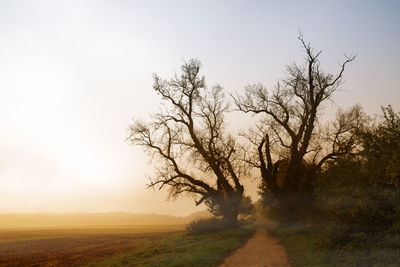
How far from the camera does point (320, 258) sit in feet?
39.2

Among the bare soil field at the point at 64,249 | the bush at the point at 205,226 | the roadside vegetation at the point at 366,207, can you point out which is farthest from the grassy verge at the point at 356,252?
the bush at the point at 205,226

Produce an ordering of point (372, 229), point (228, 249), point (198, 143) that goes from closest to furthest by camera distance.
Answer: point (372, 229), point (228, 249), point (198, 143)

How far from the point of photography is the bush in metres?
29.5

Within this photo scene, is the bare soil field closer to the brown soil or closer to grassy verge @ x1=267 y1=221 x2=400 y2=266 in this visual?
the brown soil

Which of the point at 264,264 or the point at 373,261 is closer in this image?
the point at 373,261

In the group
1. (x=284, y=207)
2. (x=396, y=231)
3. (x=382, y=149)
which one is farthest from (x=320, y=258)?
(x=284, y=207)

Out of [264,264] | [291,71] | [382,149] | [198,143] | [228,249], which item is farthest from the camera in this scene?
[198,143]

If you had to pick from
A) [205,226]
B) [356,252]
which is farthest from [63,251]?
[356,252]

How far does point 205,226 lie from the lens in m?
30.0

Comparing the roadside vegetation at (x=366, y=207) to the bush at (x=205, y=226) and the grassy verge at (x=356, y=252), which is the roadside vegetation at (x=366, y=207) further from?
the bush at (x=205, y=226)

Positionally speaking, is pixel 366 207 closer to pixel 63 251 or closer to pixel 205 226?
pixel 205 226

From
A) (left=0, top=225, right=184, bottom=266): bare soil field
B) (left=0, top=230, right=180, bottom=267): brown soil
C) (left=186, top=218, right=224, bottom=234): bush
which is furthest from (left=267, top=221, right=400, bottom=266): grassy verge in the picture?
(left=186, top=218, right=224, bottom=234): bush

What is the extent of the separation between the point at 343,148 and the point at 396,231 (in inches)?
823

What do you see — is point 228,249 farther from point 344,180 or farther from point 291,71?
point 291,71
